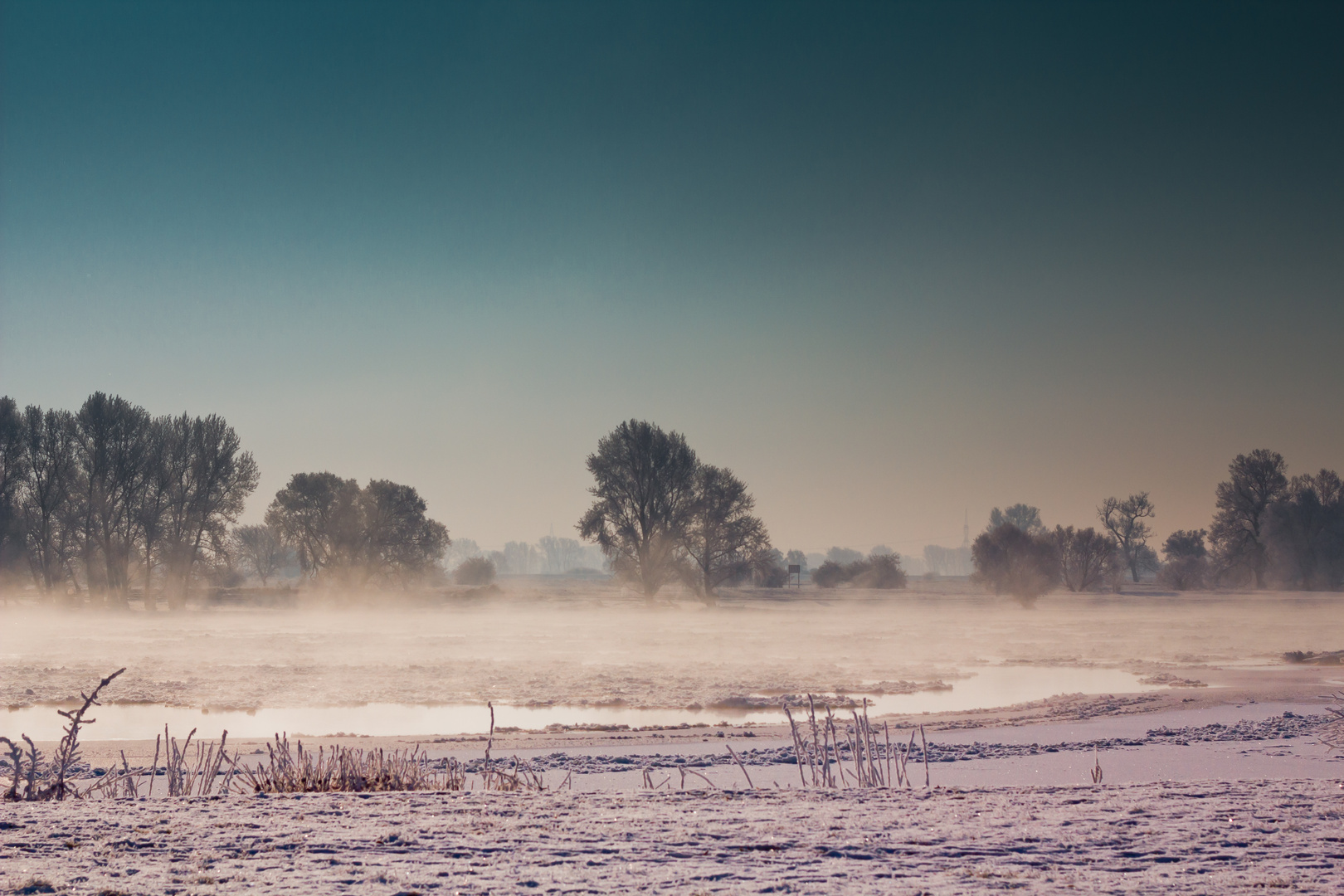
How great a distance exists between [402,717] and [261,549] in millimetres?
88155

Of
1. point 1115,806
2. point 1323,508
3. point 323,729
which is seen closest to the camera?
point 1115,806

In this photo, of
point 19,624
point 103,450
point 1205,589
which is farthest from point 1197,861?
point 1205,589

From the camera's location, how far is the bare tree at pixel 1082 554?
64.7 metres

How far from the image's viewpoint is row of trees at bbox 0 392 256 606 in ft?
161

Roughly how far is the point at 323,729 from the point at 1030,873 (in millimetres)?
12659

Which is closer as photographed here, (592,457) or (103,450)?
(103,450)

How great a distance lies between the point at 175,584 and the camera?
172 feet

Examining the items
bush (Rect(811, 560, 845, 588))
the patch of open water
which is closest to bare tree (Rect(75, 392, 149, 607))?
the patch of open water

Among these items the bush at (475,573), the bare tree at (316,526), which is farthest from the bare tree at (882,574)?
the bare tree at (316,526)

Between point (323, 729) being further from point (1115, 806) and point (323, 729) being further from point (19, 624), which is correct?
point (19, 624)

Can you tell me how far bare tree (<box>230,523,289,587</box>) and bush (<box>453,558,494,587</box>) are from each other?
1661 centimetres

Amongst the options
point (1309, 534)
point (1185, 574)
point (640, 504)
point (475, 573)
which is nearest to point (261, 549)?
point (475, 573)

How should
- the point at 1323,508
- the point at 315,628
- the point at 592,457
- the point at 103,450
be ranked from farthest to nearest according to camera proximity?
the point at 1323,508 < the point at 592,457 < the point at 103,450 < the point at 315,628

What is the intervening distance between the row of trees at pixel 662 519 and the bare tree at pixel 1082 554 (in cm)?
2234
